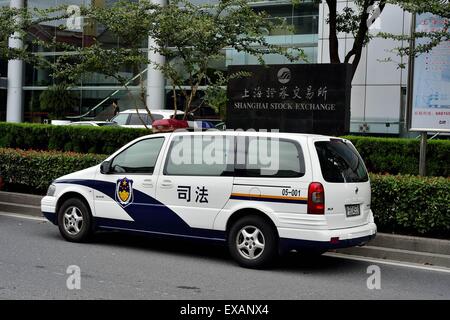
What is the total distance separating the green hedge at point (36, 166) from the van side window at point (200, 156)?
12.2 feet

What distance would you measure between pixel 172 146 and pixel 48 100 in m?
23.1

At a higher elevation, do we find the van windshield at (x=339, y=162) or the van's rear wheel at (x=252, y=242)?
the van windshield at (x=339, y=162)

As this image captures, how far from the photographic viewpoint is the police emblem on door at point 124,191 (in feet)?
29.6

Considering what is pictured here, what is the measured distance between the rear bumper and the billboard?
3663mm

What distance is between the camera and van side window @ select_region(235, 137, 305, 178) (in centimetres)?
791

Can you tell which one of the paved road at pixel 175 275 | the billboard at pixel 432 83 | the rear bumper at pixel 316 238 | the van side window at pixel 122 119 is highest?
the billboard at pixel 432 83

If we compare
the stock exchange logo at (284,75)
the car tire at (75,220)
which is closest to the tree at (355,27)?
the stock exchange logo at (284,75)

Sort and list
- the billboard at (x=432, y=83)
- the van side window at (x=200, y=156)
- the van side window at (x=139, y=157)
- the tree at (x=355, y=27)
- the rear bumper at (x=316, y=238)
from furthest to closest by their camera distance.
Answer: the tree at (x=355, y=27) < the billboard at (x=432, y=83) < the van side window at (x=139, y=157) < the van side window at (x=200, y=156) < the rear bumper at (x=316, y=238)

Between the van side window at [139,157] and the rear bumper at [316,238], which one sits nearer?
the rear bumper at [316,238]

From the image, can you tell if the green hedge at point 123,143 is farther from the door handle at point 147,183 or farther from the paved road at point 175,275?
the door handle at point 147,183

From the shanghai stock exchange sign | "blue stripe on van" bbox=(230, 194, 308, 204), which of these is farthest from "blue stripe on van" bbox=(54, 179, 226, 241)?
the shanghai stock exchange sign

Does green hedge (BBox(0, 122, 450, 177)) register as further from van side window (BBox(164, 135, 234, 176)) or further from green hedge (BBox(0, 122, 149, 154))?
van side window (BBox(164, 135, 234, 176))

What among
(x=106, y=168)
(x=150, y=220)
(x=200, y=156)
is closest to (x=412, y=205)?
(x=200, y=156)

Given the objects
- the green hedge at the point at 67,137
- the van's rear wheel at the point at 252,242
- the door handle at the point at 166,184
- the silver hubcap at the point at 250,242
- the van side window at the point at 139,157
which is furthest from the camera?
the green hedge at the point at 67,137
